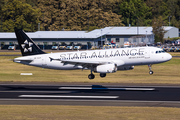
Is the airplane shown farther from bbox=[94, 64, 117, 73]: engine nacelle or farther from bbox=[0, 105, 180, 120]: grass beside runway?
bbox=[0, 105, 180, 120]: grass beside runway

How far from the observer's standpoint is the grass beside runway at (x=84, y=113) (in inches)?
1225

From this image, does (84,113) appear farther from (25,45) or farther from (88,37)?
(88,37)

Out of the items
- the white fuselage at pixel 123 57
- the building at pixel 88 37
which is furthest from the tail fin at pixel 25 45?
the building at pixel 88 37

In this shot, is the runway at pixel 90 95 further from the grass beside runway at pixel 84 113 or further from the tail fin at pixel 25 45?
the tail fin at pixel 25 45

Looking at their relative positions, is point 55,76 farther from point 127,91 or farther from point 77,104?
point 77,104

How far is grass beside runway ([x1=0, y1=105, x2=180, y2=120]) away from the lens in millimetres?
31109

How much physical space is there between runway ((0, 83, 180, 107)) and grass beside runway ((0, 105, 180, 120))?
2.93 m

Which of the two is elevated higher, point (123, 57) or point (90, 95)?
point (123, 57)

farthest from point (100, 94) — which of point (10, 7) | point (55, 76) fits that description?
point (10, 7)

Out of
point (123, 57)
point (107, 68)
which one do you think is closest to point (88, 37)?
point (123, 57)

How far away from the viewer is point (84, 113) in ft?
108

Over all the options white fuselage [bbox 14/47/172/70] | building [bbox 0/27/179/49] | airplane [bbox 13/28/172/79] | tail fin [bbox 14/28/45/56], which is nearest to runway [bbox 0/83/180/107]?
airplane [bbox 13/28/172/79]

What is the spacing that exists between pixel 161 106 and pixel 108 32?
133798 mm

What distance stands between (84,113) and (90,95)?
39.9 feet
